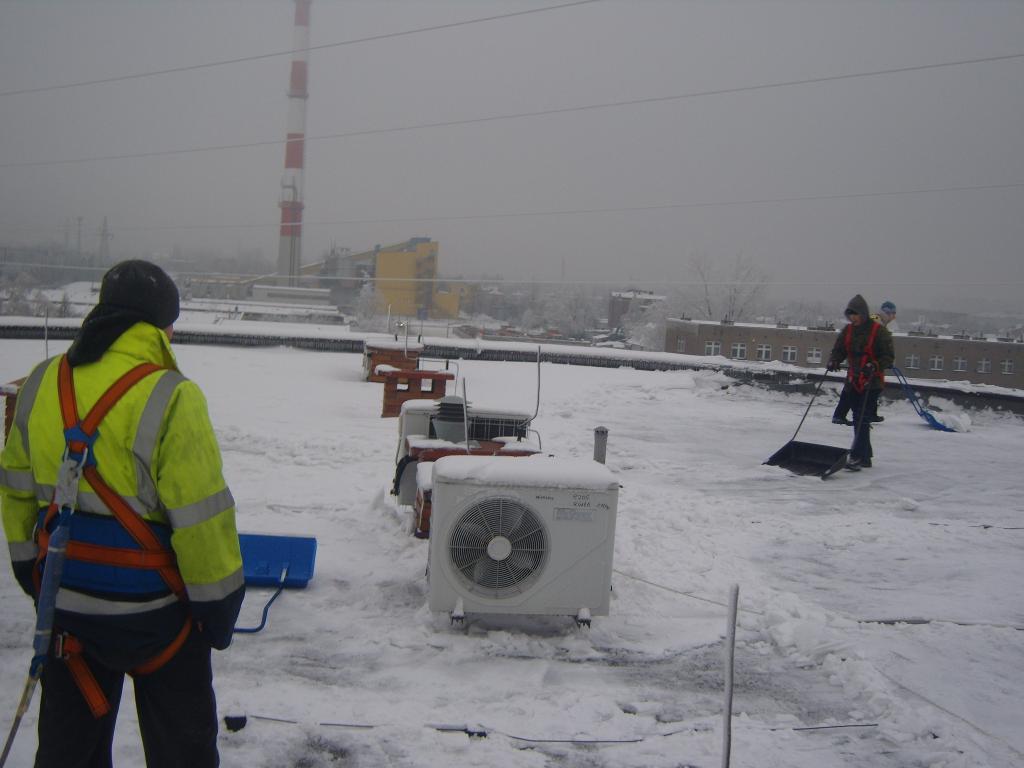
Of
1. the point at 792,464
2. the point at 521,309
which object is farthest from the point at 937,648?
the point at 521,309

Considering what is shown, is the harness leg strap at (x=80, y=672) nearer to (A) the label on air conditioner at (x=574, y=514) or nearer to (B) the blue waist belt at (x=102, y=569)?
(B) the blue waist belt at (x=102, y=569)

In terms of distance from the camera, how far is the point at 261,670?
11.7ft

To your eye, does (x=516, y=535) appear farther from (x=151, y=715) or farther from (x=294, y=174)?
(x=294, y=174)

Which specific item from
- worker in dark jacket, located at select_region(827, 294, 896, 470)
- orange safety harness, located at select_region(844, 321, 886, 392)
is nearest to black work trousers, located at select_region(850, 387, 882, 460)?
worker in dark jacket, located at select_region(827, 294, 896, 470)

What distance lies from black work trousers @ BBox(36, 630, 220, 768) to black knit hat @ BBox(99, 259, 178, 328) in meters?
0.91

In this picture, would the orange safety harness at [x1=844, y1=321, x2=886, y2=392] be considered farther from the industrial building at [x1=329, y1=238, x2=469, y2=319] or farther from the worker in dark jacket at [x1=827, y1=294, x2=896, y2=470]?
the industrial building at [x1=329, y1=238, x2=469, y2=319]

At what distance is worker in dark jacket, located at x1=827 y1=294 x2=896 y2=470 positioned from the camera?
28.9 feet

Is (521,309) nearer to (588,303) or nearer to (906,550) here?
(588,303)

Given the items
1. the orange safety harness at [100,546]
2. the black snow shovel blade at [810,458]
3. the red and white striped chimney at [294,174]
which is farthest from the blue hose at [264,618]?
the red and white striped chimney at [294,174]

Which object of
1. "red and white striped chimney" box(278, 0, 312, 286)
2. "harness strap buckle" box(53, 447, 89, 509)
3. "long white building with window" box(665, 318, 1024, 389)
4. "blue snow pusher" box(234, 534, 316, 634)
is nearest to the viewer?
"harness strap buckle" box(53, 447, 89, 509)

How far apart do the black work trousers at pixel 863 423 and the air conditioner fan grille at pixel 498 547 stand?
19.8 ft

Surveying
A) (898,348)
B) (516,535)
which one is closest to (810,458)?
(516,535)

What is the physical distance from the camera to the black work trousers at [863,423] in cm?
884

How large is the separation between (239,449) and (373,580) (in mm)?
3881
